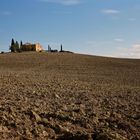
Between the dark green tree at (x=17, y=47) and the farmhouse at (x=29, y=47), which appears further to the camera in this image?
the farmhouse at (x=29, y=47)

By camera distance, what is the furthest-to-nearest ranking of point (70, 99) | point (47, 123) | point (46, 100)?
1. point (70, 99)
2. point (46, 100)
3. point (47, 123)

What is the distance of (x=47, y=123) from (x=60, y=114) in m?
0.87

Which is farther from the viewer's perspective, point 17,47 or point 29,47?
point 29,47

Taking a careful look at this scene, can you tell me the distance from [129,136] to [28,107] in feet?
10.4

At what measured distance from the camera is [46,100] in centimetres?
1332

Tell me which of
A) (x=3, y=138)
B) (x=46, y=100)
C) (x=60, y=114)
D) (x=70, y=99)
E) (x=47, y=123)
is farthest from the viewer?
(x=70, y=99)

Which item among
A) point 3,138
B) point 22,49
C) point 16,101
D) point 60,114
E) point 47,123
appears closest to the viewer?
point 3,138

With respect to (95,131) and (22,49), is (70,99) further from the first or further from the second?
(22,49)

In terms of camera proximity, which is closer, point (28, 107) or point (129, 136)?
point (129, 136)

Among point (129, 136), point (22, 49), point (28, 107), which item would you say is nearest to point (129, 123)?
point (129, 136)

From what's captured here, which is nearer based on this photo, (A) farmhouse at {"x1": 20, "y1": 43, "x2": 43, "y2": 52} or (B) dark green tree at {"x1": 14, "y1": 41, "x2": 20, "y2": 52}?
(B) dark green tree at {"x1": 14, "y1": 41, "x2": 20, "y2": 52}

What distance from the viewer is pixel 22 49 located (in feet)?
332

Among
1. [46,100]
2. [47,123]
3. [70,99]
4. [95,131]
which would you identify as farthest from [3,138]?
[70,99]

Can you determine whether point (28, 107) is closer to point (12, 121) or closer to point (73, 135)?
point (12, 121)
